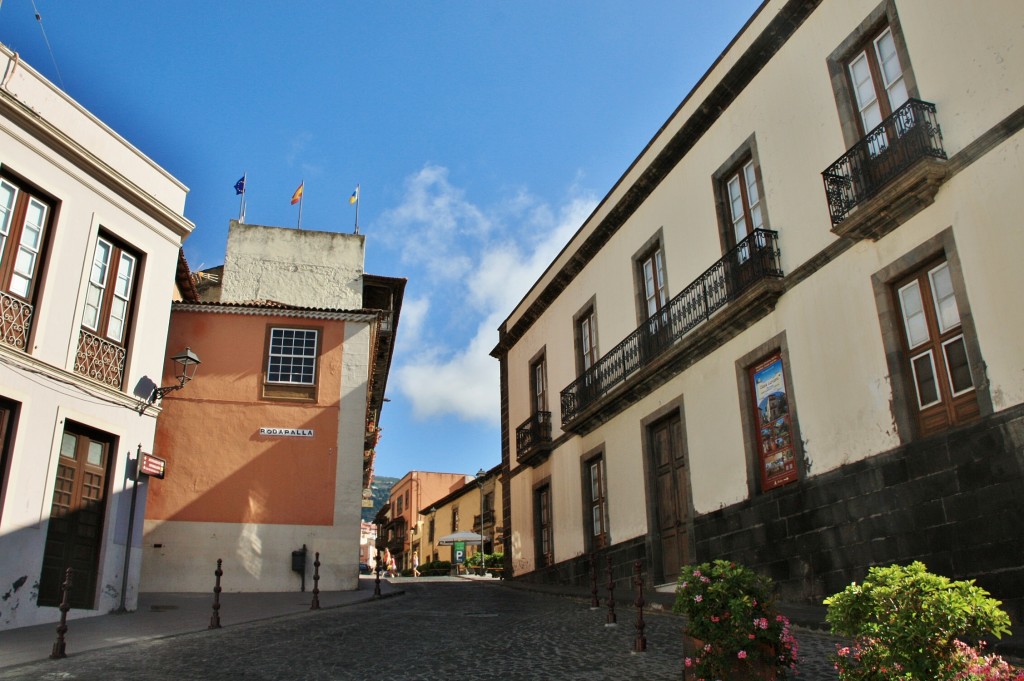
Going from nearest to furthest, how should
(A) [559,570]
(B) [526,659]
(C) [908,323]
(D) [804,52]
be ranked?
1. (B) [526,659]
2. (C) [908,323]
3. (D) [804,52]
4. (A) [559,570]

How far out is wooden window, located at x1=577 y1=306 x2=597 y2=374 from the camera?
61.8 feet

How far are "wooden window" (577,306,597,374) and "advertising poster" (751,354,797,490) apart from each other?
20.9ft

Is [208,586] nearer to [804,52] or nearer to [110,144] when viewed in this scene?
[110,144]

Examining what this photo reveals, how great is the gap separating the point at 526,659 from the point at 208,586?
33.2 ft

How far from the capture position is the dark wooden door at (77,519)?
37.1 ft

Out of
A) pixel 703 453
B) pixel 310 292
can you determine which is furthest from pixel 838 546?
pixel 310 292

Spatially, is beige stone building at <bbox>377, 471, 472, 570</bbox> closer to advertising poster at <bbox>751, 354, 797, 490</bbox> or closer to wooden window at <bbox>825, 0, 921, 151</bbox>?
advertising poster at <bbox>751, 354, 797, 490</bbox>

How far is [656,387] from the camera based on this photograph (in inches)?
615

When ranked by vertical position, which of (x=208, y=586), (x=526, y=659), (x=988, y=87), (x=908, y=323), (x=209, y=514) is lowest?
(x=526, y=659)

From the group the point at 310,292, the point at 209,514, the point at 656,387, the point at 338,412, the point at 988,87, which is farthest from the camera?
the point at 310,292

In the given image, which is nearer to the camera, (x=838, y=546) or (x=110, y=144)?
(x=838, y=546)

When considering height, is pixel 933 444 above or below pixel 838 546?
above

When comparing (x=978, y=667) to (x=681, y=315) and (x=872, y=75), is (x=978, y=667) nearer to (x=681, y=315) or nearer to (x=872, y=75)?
(x=872, y=75)

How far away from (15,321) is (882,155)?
1115 centimetres
